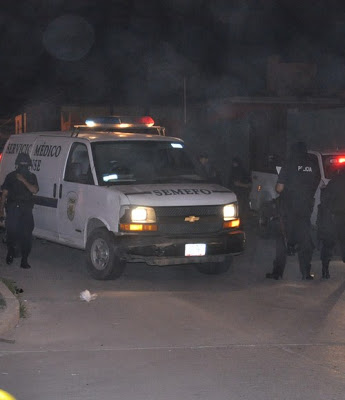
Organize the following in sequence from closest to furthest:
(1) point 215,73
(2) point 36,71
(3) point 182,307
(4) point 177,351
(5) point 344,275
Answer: (4) point 177,351 → (3) point 182,307 → (5) point 344,275 → (1) point 215,73 → (2) point 36,71

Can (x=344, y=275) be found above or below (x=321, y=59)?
below

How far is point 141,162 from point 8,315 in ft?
13.2

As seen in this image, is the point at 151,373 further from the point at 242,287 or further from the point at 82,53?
the point at 82,53

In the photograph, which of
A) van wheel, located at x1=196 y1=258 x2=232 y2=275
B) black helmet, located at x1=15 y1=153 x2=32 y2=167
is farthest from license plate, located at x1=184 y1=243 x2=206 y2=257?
black helmet, located at x1=15 y1=153 x2=32 y2=167

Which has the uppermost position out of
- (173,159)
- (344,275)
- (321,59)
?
(321,59)

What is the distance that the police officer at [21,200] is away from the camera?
11.6 metres

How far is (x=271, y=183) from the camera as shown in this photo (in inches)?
615

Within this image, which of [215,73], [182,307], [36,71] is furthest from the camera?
[36,71]

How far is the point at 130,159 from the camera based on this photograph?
38.3 feet

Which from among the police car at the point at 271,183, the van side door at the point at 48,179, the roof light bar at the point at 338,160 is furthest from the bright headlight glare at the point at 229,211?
the roof light bar at the point at 338,160

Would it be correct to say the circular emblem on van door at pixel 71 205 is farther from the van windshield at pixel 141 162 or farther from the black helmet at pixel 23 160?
the black helmet at pixel 23 160

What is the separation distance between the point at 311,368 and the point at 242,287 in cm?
374

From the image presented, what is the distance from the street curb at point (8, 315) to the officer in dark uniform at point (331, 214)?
4283 mm

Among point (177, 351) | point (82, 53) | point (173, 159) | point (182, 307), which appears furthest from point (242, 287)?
point (82, 53)
